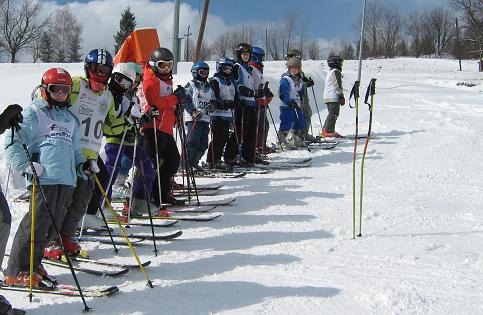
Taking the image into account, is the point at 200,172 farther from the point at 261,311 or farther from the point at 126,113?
the point at 261,311

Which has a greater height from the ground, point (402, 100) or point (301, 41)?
point (301, 41)

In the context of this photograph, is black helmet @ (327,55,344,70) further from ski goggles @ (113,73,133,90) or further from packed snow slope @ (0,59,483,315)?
ski goggles @ (113,73,133,90)

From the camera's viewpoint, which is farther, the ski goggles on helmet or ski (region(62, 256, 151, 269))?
→ the ski goggles on helmet

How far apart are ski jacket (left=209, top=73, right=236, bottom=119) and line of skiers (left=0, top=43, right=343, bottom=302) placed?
2 centimetres

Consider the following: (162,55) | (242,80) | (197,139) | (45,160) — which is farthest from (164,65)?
(242,80)

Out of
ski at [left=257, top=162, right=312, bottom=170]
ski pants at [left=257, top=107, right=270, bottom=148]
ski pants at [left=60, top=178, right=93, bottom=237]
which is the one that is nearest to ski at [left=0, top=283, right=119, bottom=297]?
ski pants at [left=60, top=178, right=93, bottom=237]

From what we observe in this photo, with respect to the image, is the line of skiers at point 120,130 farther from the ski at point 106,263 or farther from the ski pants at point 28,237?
the ski at point 106,263

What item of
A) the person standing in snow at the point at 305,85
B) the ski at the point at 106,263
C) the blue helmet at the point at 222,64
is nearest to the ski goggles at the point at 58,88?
the ski at the point at 106,263

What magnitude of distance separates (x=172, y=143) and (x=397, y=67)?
47.7 meters

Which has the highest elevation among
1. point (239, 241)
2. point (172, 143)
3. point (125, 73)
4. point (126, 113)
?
point (125, 73)

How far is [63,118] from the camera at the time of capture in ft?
13.5

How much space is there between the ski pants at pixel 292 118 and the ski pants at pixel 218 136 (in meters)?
2.45

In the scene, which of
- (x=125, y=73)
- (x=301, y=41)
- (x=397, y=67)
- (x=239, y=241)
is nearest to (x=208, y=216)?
(x=239, y=241)

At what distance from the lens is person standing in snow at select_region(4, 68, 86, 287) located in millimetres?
3807
